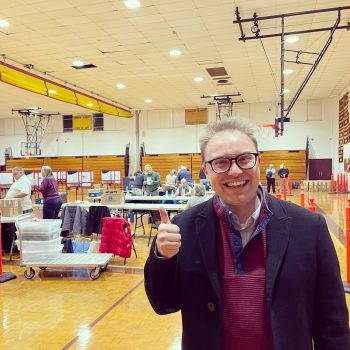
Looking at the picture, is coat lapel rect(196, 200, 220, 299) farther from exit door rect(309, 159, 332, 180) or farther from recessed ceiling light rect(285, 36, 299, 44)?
exit door rect(309, 159, 332, 180)

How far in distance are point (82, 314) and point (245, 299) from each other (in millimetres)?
3294

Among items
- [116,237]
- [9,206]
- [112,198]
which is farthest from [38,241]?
[112,198]

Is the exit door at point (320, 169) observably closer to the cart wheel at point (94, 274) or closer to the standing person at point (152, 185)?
the standing person at point (152, 185)

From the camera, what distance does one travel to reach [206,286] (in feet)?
4.09

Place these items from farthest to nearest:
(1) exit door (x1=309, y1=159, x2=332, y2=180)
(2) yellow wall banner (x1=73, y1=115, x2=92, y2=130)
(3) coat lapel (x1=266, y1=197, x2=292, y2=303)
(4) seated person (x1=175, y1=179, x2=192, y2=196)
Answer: (2) yellow wall banner (x1=73, y1=115, x2=92, y2=130), (1) exit door (x1=309, y1=159, x2=332, y2=180), (4) seated person (x1=175, y1=179, x2=192, y2=196), (3) coat lapel (x1=266, y1=197, x2=292, y2=303)

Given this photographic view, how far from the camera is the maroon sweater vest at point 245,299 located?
3.98 ft

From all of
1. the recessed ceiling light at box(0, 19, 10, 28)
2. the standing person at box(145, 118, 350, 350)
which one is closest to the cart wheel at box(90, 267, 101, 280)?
the standing person at box(145, 118, 350, 350)

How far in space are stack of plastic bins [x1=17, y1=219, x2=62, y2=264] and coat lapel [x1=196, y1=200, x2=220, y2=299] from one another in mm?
4716

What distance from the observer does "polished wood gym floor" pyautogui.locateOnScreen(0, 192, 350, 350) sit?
3.40 metres

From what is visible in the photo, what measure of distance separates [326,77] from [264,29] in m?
6.94

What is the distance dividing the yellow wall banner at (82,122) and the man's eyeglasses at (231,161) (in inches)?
914

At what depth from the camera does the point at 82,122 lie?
2362 centimetres

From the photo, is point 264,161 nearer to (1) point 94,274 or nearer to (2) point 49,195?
(2) point 49,195

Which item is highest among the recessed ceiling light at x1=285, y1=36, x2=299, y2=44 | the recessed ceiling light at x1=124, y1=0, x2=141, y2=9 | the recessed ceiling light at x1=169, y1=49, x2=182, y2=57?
the recessed ceiling light at x1=285, y1=36, x2=299, y2=44
